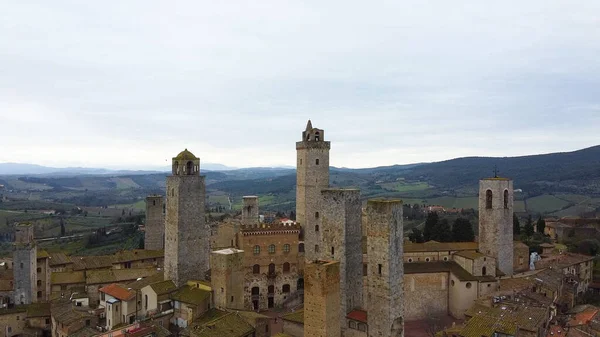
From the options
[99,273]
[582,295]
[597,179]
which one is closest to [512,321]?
[582,295]

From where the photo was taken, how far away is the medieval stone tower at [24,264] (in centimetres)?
4428

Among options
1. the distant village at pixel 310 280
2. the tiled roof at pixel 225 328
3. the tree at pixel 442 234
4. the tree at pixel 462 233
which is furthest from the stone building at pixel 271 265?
the tree at pixel 462 233

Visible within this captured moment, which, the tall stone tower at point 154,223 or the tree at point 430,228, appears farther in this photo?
the tree at point 430,228

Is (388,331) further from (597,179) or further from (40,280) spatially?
(597,179)

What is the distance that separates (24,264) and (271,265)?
23.5 metres

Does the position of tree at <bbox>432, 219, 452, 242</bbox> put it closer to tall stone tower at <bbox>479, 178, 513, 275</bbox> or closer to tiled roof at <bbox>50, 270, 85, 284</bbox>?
tall stone tower at <bbox>479, 178, 513, 275</bbox>

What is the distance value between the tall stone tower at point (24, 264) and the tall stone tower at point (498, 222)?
1748 inches

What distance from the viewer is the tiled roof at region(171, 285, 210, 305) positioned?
127 ft

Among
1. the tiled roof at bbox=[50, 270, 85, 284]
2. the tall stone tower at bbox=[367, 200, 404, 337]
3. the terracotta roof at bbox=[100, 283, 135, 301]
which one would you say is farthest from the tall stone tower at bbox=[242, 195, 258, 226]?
the tall stone tower at bbox=[367, 200, 404, 337]

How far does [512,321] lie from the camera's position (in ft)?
109

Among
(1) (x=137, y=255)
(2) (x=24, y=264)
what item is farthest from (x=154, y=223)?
(2) (x=24, y=264)

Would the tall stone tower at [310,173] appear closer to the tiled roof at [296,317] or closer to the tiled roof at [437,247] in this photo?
the tiled roof at [437,247]

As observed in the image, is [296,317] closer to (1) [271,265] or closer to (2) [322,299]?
(2) [322,299]

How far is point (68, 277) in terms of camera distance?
159ft
